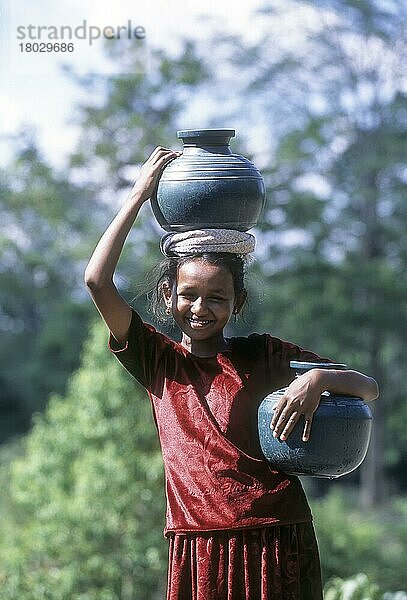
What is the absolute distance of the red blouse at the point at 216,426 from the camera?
8.56ft

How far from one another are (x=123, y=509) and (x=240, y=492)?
14.4 feet

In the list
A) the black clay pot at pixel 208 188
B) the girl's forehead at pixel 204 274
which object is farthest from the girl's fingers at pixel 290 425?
the black clay pot at pixel 208 188

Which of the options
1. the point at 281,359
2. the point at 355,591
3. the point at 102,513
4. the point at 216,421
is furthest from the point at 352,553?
the point at 216,421

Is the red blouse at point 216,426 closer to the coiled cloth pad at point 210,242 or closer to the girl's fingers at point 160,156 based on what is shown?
the coiled cloth pad at point 210,242

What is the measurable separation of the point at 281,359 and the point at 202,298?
0.25m

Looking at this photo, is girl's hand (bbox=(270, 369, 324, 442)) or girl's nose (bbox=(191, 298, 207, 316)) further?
girl's nose (bbox=(191, 298, 207, 316))

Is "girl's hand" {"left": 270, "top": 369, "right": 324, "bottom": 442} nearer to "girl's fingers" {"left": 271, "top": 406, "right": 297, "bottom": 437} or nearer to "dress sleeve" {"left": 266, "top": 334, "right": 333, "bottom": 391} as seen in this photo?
"girl's fingers" {"left": 271, "top": 406, "right": 297, "bottom": 437}

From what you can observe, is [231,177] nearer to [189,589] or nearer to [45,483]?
[189,589]

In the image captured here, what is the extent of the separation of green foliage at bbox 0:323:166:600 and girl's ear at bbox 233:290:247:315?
418cm

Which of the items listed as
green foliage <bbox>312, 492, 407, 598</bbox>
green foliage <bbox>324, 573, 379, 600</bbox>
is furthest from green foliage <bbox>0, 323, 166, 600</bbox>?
green foliage <bbox>324, 573, 379, 600</bbox>

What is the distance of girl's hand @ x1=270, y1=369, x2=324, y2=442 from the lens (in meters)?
2.54

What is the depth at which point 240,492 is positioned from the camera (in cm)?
260

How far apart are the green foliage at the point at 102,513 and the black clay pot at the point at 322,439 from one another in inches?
169

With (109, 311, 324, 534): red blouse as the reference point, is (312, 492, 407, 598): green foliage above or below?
below
